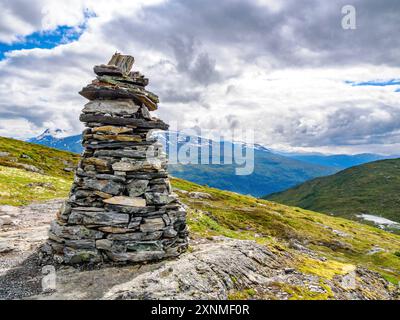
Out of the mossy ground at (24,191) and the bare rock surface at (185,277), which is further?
the mossy ground at (24,191)

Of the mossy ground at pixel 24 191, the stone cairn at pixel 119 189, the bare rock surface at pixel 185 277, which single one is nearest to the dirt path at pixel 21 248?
the bare rock surface at pixel 185 277

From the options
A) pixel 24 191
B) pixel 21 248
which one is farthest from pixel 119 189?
pixel 24 191

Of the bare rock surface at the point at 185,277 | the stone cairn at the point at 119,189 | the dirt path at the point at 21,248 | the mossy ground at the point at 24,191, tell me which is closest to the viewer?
the bare rock surface at the point at 185,277

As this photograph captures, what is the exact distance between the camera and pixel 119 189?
70.5 feet

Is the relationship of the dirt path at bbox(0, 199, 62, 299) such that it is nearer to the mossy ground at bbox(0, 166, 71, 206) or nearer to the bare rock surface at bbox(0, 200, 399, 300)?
the bare rock surface at bbox(0, 200, 399, 300)

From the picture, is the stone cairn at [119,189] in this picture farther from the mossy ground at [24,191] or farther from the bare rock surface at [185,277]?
the mossy ground at [24,191]

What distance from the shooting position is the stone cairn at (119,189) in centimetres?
2041

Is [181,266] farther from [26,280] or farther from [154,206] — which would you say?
[26,280]

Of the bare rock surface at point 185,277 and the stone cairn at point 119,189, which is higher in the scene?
the stone cairn at point 119,189

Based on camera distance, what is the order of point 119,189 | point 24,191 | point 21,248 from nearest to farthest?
point 119,189 → point 21,248 → point 24,191

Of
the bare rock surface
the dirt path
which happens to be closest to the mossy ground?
the dirt path

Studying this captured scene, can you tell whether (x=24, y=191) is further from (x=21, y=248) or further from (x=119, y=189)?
(x=119, y=189)

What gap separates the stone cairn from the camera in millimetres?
20406

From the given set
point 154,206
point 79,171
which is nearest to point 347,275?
point 154,206
